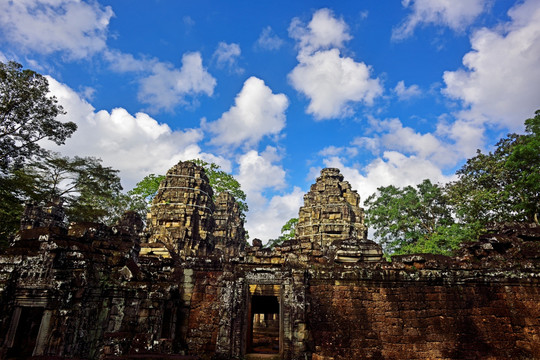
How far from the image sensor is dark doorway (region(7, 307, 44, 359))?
5098 millimetres

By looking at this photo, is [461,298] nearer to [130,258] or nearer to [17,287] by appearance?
[130,258]

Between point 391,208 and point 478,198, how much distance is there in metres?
8.35

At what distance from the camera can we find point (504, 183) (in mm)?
17547

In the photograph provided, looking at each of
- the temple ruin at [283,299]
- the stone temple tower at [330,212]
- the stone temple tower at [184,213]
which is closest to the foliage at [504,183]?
the stone temple tower at [330,212]

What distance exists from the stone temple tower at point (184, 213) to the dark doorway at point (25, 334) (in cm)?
1071

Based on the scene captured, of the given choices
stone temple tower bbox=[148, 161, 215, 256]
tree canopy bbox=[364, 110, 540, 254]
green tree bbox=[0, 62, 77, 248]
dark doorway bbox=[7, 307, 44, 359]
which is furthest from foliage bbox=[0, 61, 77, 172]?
tree canopy bbox=[364, 110, 540, 254]

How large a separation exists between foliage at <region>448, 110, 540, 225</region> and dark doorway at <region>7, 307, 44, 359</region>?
18402 mm

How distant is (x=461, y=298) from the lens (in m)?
6.79

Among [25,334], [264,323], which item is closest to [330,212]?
[264,323]

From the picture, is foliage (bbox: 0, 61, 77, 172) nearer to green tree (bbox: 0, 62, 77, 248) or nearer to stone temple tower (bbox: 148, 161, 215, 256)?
green tree (bbox: 0, 62, 77, 248)

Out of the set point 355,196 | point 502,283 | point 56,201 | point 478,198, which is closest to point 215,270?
point 502,283

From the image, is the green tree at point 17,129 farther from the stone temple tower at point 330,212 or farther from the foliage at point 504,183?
the foliage at point 504,183

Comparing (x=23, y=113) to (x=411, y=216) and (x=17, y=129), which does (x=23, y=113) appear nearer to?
(x=17, y=129)

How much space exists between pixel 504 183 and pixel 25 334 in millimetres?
22152
